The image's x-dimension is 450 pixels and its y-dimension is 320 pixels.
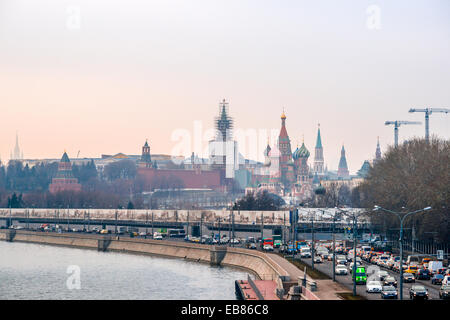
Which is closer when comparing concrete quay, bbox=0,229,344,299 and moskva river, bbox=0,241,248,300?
concrete quay, bbox=0,229,344,299

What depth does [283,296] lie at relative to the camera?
2195 inches

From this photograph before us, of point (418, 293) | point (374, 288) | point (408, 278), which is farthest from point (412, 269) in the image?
point (418, 293)

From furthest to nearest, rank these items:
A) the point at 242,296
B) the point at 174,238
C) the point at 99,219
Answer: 1. the point at 99,219
2. the point at 174,238
3. the point at 242,296

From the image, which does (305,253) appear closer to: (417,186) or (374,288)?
(417,186)

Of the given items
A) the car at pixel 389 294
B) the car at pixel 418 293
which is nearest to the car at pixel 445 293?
the car at pixel 418 293

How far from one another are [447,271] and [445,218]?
57.7ft

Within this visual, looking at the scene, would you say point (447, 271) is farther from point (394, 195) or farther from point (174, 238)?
point (174, 238)

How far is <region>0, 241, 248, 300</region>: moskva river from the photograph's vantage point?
72812mm

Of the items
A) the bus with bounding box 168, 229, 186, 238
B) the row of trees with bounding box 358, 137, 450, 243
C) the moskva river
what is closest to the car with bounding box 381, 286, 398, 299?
the moskva river

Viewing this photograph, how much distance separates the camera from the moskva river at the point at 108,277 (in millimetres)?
72812

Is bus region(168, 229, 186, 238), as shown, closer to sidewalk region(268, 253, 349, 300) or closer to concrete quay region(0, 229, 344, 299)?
concrete quay region(0, 229, 344, 299)

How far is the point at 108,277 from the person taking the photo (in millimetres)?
87062

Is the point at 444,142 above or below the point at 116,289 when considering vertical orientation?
above
